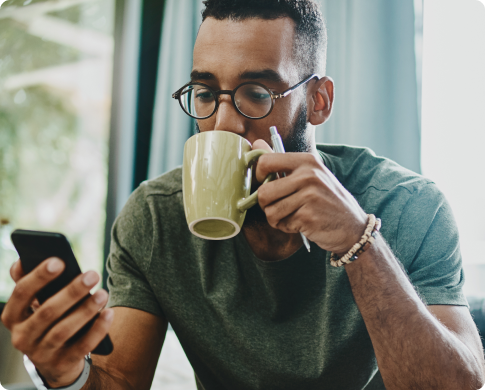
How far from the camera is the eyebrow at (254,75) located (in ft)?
3.08

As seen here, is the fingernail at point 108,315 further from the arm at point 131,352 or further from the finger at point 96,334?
the arm at point 131,352

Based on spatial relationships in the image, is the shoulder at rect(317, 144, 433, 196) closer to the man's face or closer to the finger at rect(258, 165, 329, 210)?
the man's face

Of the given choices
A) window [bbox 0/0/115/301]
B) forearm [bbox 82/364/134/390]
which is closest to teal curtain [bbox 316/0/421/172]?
forearm [bbox 82/364/134/390]

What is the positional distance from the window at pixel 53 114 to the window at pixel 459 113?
2.13 metres

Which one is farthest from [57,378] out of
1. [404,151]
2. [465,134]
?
[465,134]

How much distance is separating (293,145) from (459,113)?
1.07 meters

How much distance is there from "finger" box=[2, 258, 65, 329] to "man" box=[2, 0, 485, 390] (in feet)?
0.90

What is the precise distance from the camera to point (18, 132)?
275 cm

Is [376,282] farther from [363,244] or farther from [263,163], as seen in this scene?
[263,163]

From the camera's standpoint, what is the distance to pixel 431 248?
912 millimetres

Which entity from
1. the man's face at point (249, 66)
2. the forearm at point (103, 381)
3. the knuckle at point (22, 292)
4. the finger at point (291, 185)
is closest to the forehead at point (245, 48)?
the man's face at point (249, 66)

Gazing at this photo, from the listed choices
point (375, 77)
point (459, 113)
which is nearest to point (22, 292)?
point (375, 77)

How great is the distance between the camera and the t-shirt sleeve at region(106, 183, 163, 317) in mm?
1018

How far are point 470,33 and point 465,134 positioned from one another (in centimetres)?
46
